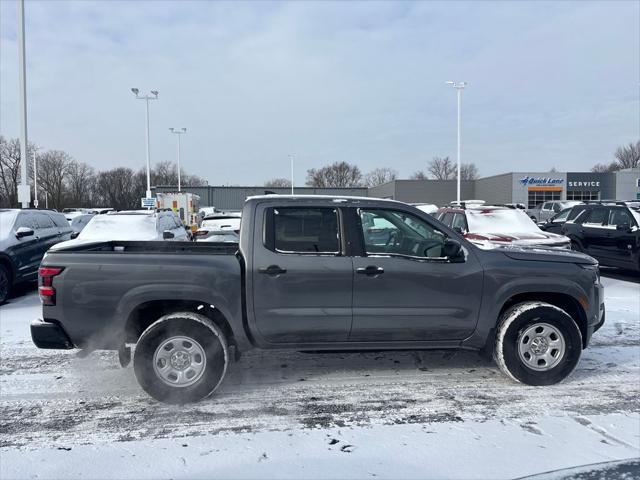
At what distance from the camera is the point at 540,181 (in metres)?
52.7

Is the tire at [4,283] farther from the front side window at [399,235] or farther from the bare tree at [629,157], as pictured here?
the bare tree at [629,157]

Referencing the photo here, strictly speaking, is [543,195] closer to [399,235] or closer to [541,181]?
[541,181]

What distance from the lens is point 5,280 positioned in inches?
345

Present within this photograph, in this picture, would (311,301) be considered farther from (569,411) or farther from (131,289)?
(569,411)

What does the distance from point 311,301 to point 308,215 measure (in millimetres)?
812

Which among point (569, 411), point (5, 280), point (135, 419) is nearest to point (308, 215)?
point (135, 419)

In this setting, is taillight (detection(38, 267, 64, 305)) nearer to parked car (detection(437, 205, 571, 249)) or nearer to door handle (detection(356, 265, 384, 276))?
door handle (detection(356, 265, 384, 276))

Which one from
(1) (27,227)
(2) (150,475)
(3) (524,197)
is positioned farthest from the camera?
(3) (524,197)

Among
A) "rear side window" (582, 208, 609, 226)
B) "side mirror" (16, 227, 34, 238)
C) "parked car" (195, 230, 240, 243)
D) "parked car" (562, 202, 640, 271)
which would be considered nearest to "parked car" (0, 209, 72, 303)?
"side mirror" (16, 227, 34, 238)

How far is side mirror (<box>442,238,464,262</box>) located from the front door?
1.7 inches

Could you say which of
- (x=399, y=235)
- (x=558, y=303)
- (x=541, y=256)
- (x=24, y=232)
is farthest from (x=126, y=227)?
(x=558, y=303)

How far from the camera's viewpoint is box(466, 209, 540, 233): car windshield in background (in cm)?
1009

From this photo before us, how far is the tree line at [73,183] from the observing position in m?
77.0

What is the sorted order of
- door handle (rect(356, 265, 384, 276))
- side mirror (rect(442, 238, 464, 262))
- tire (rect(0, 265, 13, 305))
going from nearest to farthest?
door handle (rect(356, 265, 384, 276)), side mirror (rect(442, 238, 464, 262)), tire (rect(0, 265, 13, 305))
